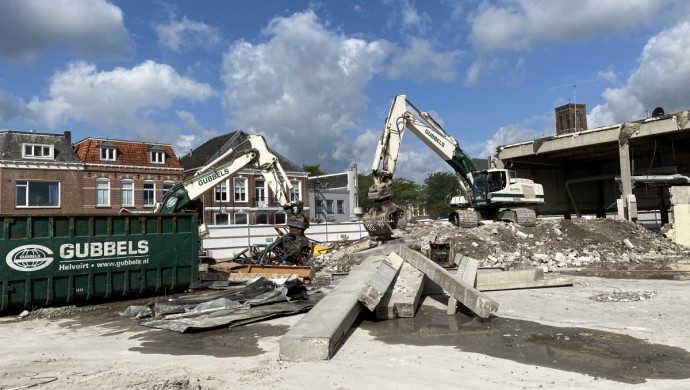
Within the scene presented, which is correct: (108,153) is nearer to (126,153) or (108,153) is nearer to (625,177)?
(126,153)

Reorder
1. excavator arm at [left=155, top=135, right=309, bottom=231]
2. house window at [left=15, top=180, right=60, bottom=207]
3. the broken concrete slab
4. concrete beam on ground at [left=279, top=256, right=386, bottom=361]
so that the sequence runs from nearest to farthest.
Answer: concrete beam on ground at [left=279, top=256, right=386, bottom=361]
the broken concrete slab
excavator arm at [left=155, top=135, right=309, bottom=231]
house window at [left=15, top=180, right=60, bottom=207]

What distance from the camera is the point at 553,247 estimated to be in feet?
65.8

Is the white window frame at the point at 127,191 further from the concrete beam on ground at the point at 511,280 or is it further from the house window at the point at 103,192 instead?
the concrete beam on ground at the point at 511,280

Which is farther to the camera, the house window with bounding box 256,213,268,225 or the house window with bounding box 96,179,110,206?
the house window with bounding box 256,213,268,225

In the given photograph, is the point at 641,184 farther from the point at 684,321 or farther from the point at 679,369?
the point at 679,369

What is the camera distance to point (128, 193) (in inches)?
1503

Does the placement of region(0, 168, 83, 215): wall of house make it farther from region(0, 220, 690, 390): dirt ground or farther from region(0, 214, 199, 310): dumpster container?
region(0, 220, 690, 390): dirt ground

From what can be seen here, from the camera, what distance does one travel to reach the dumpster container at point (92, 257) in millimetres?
10617

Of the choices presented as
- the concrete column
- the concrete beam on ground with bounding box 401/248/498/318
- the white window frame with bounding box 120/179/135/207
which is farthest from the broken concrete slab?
the white window frame with bounding box 120/179/135/207

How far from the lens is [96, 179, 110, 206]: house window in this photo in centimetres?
3694

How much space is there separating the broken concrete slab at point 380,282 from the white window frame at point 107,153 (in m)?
33.3

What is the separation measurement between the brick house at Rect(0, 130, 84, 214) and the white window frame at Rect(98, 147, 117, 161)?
1.73m

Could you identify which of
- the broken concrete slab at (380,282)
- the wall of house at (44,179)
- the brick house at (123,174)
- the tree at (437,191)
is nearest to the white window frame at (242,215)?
the brick house at (123,174)

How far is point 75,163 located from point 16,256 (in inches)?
1115
